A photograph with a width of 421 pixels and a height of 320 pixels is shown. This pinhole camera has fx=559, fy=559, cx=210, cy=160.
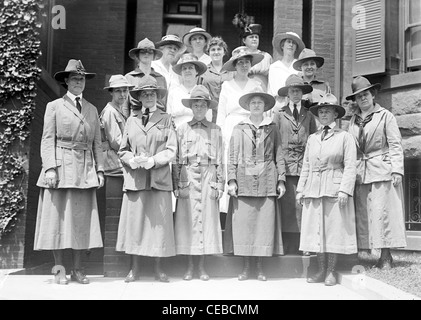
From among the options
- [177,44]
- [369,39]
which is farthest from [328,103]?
[369,39]

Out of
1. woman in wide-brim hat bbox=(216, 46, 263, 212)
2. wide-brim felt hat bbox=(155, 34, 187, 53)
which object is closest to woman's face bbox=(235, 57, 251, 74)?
woman in wide-brim hat bbox=(216, 46, 263, 212)

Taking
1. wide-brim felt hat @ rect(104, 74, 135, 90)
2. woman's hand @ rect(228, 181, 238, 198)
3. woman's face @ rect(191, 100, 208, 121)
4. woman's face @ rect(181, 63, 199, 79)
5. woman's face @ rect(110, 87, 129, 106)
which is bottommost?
woman's hand @ rect(228, 181, 238, 198)

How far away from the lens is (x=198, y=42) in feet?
25.4

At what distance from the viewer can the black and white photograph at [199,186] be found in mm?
5598

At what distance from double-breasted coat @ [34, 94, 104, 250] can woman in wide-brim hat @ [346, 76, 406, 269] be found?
2.88 metres

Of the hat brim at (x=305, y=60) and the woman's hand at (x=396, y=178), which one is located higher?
the hat brim at (x=305, y=60)

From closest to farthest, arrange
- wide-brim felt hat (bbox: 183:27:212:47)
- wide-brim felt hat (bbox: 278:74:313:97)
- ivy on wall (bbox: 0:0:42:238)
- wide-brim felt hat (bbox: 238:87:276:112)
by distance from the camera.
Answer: wide-brim felt hat (bbox: 238:87:276:112) < wide-brim felt hat (bbox: 278:74:313:97) < ivy on wall (bbox: 0:0:42:238) < wide-brim felt hat (bbox: 183:27:212:47)

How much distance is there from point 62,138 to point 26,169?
1.24 metres

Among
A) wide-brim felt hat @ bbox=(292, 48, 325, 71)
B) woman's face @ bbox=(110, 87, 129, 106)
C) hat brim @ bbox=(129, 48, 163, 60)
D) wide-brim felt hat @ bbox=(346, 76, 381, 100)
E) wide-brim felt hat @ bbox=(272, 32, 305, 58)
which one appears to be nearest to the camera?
wide-brim felt hat @ bbox=(346, 76, 381, 100)

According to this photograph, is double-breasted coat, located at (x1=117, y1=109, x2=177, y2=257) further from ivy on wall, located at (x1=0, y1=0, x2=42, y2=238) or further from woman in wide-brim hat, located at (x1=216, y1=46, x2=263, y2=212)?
ivy on wall, located at (x1=0, y1=0, x2=42, y2=238)

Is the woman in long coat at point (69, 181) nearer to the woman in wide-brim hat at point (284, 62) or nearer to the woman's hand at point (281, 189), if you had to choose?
the woman's hand at point (281, 189)

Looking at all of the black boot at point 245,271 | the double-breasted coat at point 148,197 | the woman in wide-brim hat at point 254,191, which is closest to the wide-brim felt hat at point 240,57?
the woman in wide-brim hat at point 254,191

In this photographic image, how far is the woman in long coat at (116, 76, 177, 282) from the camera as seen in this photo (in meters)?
5.69

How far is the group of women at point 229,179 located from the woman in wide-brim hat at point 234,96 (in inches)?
5.7
